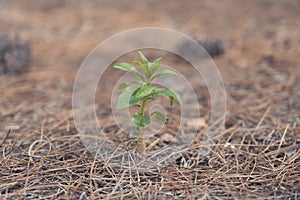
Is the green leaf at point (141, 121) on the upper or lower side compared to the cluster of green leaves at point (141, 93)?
lower

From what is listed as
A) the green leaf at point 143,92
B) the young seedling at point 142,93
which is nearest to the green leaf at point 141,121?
the young seedling at point 142,93

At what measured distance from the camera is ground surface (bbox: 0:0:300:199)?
156 centimetres

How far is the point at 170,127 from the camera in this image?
86.0 inches

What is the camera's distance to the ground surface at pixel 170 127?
5.13 ft

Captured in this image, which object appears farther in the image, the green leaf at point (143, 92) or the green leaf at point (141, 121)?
the green leaf at point (141, 121)

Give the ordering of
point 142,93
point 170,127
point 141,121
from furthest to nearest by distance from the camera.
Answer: point 170,127
point 141,121
point 142,93

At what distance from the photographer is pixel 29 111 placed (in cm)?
243

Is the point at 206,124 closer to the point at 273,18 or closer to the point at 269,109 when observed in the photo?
the point at 269,109

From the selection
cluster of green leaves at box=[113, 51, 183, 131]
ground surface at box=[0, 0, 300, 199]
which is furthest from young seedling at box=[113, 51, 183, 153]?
ground surface at box=[0, 0, 300, 199]

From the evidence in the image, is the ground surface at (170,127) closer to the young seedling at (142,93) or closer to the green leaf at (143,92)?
the young seedling at (142,93)

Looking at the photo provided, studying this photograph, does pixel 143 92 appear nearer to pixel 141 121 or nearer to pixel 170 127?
pixel 141 121

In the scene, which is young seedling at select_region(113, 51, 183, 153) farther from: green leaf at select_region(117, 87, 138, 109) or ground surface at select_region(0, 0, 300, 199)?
ground surface at select_region(0, 0, 300, 199)

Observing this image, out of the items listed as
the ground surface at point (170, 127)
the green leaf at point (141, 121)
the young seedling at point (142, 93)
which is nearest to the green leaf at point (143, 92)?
the young seedling at point (142, 93)

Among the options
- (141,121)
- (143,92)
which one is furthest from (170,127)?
(143,92)
